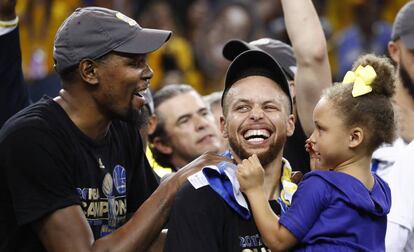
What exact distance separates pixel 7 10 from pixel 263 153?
167cm

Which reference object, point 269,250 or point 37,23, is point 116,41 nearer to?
point 269,250

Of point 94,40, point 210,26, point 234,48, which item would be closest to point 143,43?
point 94,40

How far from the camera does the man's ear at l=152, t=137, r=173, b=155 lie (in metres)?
6.23

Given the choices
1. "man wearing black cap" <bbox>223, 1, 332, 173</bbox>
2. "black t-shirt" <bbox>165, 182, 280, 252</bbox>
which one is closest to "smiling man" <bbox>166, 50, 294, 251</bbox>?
"black t-shirt" <bbox>165, 182, 280, 252</bbox>

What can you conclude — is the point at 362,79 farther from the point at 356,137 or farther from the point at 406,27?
the point at 406,27

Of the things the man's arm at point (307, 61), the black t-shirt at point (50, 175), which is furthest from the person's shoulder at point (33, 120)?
the man's arm at point (307, 61)

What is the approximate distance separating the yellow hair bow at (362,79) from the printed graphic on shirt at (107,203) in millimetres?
1084

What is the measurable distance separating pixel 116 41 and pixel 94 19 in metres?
0.14

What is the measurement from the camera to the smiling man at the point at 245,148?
3537 mm

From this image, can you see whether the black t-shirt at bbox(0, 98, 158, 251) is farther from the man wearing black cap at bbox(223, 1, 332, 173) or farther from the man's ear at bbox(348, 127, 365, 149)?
the man's ear at bbox(348, 127, 365, 149)

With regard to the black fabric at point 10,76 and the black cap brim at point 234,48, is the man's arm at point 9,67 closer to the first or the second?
the black fabric at point 10,76

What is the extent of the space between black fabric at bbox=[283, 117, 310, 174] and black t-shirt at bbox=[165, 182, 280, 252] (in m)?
1.10

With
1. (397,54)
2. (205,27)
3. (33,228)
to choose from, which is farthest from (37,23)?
(33,228)

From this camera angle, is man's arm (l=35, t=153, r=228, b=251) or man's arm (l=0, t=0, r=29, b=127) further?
man's arm (l=0, t=0, r=29, b=127)
